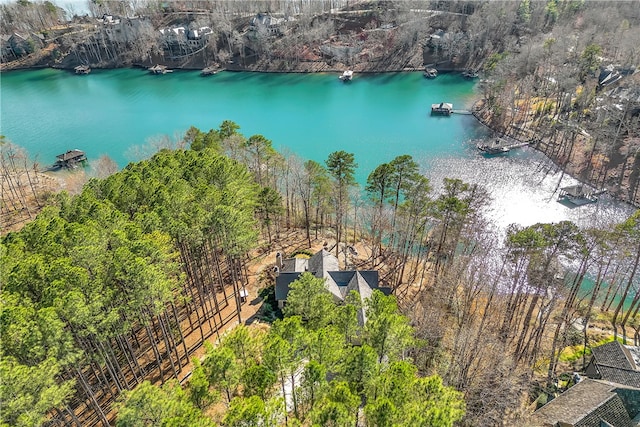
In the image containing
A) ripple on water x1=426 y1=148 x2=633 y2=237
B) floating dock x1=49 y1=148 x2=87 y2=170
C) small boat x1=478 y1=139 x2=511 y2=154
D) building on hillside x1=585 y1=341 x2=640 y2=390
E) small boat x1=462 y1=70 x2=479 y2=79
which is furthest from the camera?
small boat x1=462 y1=70 x2=479 y2=79

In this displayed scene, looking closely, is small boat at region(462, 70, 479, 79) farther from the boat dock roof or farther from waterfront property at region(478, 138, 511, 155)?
the boat dock roof

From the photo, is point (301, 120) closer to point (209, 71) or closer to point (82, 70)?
point (209, 71)

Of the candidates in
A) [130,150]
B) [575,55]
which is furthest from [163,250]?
[575,55]

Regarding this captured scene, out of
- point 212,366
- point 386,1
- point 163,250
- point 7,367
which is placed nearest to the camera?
point 7,367

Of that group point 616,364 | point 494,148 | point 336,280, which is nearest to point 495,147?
point 494,148

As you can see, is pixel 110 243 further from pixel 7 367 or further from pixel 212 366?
pixel 212 366

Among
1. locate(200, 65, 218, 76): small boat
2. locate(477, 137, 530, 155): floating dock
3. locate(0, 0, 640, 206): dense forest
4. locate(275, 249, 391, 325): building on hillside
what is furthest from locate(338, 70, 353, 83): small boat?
locate(275, 249, 391, 325): building on hillside

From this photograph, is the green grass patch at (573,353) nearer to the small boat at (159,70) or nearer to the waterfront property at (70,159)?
the waterfront property at (70,159)
